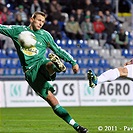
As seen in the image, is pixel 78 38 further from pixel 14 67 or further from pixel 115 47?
pixel 14 67

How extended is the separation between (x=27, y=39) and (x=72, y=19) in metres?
15.1

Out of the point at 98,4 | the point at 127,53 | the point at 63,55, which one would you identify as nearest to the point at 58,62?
the point at 63,55

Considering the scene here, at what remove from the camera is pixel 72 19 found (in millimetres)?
24828

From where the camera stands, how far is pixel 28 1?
25.3 metres

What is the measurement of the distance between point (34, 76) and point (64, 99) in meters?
10.9

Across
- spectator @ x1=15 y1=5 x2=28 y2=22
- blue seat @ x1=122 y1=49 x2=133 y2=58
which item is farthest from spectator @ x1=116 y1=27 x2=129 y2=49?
spectator @ x1=15 y1=5 x2=28 y2=22

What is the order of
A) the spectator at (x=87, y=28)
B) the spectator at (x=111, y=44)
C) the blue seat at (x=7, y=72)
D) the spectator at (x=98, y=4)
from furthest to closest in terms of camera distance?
1. the spectator at (x=98, y=4)
2. the spectator at (x=111, y=44)
3. the spectator at (x=87, y=28)
4. the blue seat at (x=7, y=72)

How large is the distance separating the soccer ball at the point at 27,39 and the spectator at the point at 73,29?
14971 millimetres

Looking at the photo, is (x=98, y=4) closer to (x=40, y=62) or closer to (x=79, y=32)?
(x=79, y=32)

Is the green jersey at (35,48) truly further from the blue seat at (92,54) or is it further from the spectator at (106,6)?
the spectator at (106,6)

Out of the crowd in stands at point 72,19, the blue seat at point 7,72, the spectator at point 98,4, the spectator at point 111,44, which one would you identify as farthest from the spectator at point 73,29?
the blue seat at point 7,72

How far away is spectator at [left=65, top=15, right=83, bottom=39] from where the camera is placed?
24859mm

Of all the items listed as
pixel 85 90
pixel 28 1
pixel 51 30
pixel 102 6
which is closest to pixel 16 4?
pixel 28 1

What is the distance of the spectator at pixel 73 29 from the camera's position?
2486cm
